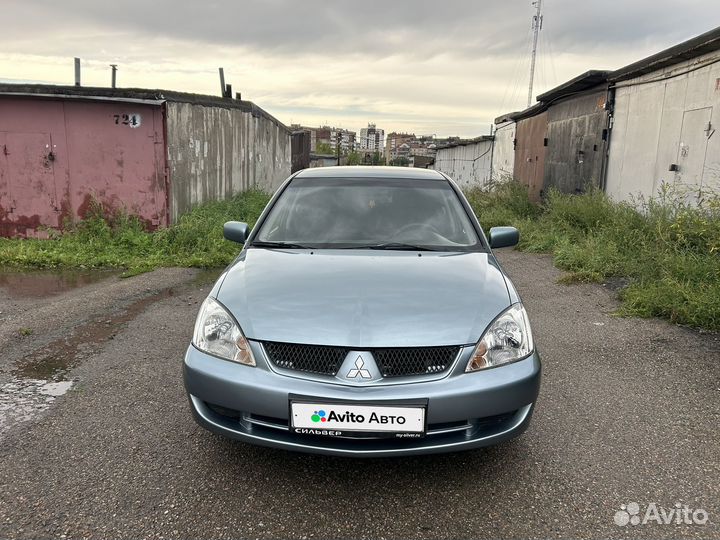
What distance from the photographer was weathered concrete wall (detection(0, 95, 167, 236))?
8.88 m

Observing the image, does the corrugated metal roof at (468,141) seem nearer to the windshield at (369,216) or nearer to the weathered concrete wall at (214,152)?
the weathered concrete wall at (214,152)

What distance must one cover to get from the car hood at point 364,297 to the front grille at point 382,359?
36 millimetres

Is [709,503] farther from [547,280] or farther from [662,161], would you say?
[662,161]

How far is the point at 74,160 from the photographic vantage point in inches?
355

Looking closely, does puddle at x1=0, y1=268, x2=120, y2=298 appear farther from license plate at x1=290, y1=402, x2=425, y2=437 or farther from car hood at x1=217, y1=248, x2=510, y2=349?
license plate at x1=290, y1=402, x2=425, y2=437

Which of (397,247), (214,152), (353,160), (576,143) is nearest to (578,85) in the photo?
(576,143)

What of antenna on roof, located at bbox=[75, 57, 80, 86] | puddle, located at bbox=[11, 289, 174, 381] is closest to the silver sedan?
puddle, located at bbox=[11, 289, 174, 381]

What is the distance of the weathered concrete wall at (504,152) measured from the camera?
17.6m

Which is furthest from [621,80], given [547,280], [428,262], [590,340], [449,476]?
[449,476]

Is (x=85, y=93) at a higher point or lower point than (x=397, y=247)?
higher

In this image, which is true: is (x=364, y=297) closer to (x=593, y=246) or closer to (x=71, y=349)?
(x=71, y=349)

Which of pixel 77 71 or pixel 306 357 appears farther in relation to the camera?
pixel 77 71

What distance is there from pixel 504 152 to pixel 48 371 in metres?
17.2

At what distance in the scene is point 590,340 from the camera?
4738mm
